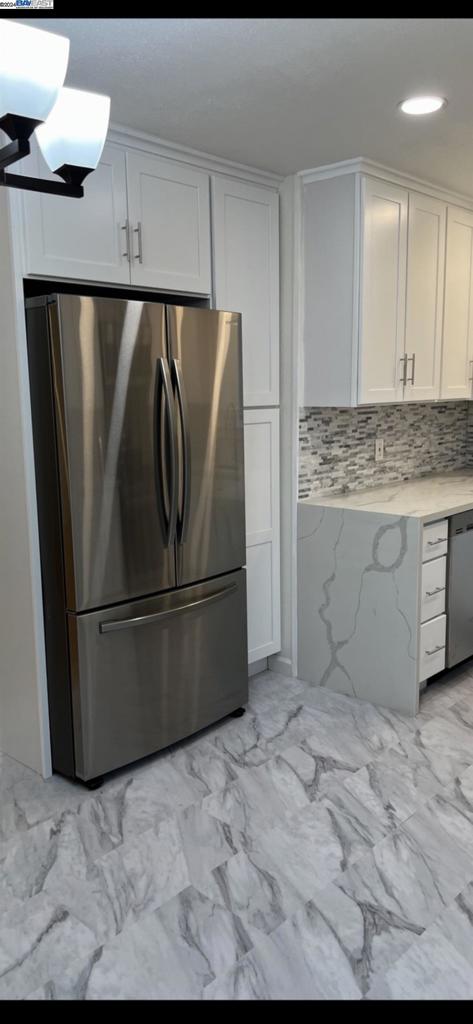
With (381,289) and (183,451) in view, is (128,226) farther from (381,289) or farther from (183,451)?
(381,289)

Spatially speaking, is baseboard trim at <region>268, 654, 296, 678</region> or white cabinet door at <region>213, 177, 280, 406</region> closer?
white cabinet door at <region>213, 177, 280, 406</region>

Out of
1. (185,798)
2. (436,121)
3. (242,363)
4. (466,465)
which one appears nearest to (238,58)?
(436,121)

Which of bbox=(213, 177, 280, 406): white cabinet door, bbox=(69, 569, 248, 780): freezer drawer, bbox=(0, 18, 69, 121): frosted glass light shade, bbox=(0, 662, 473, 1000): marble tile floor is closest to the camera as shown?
bbox=(0, 18, 69, 121): frosted glass light shade

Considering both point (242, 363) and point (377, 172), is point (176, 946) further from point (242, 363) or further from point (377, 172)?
point (377, 172)

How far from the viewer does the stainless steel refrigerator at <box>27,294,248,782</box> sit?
7.88ft

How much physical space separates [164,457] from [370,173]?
1587 mm

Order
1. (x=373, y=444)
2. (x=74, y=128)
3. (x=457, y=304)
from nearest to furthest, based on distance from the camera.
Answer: (x=74, y=128) < (x=457, y=304) < (x=373, y=444)

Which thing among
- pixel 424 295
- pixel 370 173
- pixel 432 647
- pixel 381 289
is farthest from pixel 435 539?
pixel 370 173

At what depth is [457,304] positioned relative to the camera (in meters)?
3.90

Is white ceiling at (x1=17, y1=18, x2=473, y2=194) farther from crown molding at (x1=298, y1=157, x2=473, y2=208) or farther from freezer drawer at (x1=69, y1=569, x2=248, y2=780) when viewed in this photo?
freezer drawer at (x1=69, y1=569, x2=248, y2=780)

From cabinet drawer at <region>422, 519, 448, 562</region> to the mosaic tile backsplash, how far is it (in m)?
0.65

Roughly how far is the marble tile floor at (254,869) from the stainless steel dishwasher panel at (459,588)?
0.43 meters

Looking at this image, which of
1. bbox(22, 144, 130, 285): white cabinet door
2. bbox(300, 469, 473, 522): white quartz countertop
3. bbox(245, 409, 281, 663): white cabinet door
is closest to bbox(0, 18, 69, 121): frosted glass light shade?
bbox(22, 144, 130, 285): white cabinet door

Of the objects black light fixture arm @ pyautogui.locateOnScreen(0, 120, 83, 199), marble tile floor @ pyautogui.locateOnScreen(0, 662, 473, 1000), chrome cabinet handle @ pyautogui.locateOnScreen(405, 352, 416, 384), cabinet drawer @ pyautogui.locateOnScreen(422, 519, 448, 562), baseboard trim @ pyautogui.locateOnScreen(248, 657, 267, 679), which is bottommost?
marble tile floor @ pyautogui.locateOnScreen(0, 662, 473, 1000)
